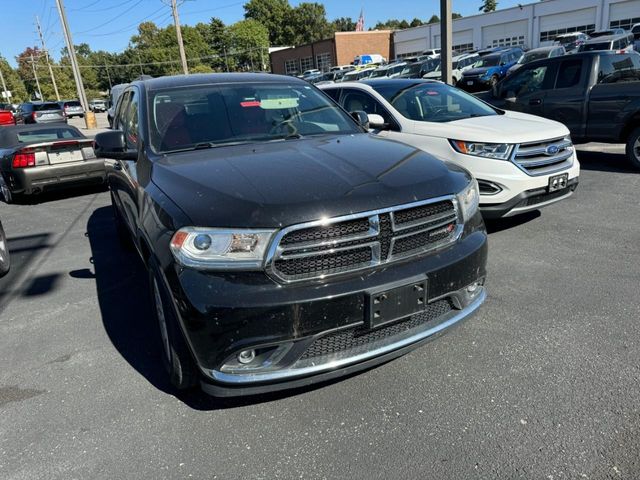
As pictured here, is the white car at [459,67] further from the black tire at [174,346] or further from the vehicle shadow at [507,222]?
the black tire at [174,346]

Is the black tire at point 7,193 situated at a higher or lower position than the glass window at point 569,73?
lower

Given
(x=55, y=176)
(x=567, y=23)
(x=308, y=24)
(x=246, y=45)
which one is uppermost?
(x=308, y=24)

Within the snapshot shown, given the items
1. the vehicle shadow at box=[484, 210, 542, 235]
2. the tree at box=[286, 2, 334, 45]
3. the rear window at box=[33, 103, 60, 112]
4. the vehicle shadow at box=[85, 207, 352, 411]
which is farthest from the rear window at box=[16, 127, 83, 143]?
the tree at box=[286, 2, 334, 45]

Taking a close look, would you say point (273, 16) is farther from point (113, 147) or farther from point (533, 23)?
point (113, 147)

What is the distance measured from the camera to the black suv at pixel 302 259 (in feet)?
7.17

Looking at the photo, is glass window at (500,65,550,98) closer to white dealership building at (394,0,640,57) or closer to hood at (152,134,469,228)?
hood at (152,134,469,228)

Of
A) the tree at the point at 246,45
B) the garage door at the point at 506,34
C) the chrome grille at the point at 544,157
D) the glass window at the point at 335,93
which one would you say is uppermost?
the tree at the point at 246,45

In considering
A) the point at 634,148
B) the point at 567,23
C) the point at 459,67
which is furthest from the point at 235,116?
the point at 567,23

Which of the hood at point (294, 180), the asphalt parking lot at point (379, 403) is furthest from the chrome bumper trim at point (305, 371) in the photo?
the hood at point (294, 180)

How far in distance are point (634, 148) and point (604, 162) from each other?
1.01 meters

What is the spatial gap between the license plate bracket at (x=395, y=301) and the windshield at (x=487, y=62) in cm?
2576

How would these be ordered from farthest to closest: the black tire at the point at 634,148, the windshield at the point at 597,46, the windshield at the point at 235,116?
the windshield at the point at 597,46
the black tire at the point at 634,148
the windshield at the point at 235,116

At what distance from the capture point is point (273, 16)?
102 meters

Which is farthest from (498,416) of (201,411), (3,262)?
(3,262)
